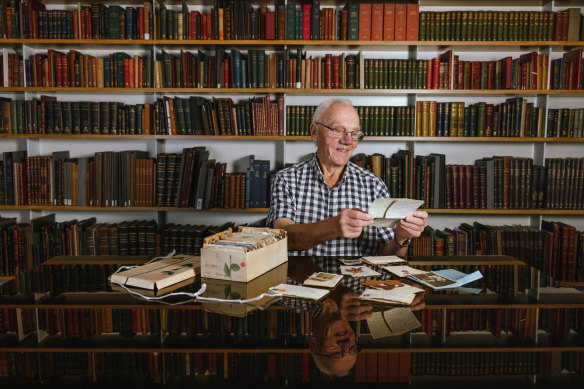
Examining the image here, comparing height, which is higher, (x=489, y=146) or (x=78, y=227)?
(x=489, y=146)

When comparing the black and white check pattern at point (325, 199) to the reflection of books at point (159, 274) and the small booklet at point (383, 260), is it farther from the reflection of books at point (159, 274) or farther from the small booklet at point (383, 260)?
the reflection of books at point (159, 274)

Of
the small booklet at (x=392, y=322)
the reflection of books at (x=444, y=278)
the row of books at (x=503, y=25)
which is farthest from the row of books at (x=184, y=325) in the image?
the row of books at (x=503, y=25)

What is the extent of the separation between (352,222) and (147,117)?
210 centimetres

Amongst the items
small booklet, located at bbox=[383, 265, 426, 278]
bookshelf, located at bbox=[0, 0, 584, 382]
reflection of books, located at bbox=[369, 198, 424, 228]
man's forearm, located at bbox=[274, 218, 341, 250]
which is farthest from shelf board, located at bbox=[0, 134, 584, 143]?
small booklet, located at bbox=[383, 265, 426, 278]

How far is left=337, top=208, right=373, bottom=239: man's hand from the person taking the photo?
61.2 inches

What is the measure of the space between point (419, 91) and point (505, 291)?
210 cm

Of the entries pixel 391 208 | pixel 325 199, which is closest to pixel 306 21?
pixel 325 199

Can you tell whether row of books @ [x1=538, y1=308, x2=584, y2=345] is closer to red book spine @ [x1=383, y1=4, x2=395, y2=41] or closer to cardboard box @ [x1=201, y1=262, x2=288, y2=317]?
cardboard box @ [x1=201, y1=262, x2=288, y2=317]

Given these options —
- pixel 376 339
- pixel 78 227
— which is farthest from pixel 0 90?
pixel 376 339

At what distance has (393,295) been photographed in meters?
1.14

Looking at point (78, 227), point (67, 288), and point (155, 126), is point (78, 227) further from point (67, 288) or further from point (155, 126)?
point (67, 288)

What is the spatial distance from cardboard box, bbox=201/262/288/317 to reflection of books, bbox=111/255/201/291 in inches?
2.6

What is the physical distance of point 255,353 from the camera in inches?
34.0

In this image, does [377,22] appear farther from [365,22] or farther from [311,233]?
[311,233]
